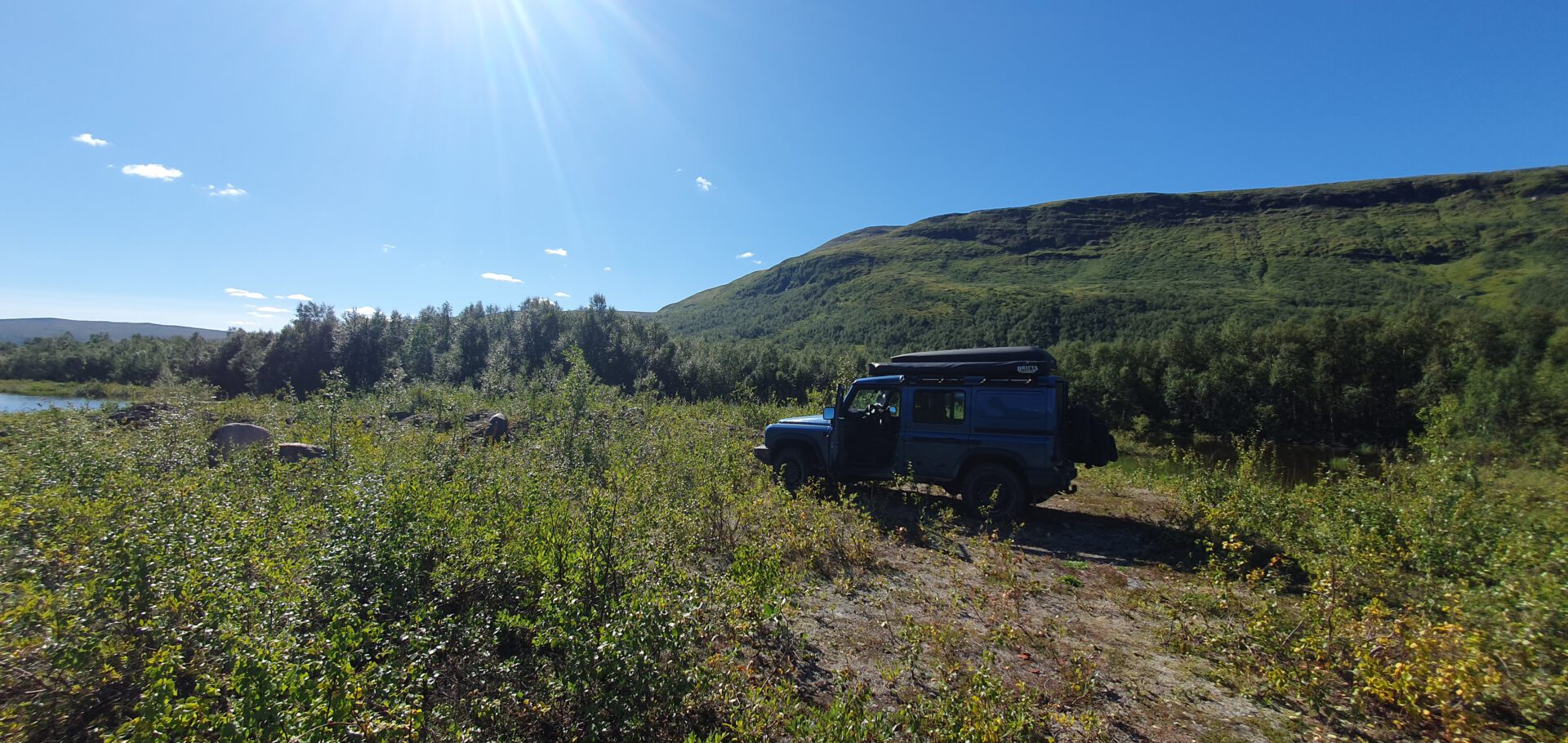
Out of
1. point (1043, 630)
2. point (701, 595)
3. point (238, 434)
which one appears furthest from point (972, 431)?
point (238, 434)

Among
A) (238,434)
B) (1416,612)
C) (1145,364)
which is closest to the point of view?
(1416,612)

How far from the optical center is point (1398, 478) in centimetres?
789

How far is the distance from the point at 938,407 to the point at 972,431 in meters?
0.59

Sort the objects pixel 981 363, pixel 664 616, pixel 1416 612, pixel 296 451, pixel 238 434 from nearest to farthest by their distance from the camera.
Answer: pixel 664 616
pixel 1416 612
pixel 981 363
pixel 296 451
pixel 238 434

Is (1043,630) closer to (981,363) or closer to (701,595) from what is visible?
(701,595)

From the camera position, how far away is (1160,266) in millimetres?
104312

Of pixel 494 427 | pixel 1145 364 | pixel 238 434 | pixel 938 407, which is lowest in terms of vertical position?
pixel 494 427

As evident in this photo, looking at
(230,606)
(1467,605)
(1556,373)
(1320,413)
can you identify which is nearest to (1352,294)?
(1320,413)

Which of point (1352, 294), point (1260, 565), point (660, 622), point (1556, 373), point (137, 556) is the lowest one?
point (1260, 565)

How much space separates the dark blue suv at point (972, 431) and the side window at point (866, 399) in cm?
3

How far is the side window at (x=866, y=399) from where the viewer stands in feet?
29.4

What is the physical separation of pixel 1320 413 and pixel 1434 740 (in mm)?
39106

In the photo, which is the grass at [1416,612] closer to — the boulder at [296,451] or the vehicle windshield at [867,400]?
the vehicle windshield at [867,400]

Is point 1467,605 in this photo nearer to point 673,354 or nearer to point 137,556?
point 137,556
